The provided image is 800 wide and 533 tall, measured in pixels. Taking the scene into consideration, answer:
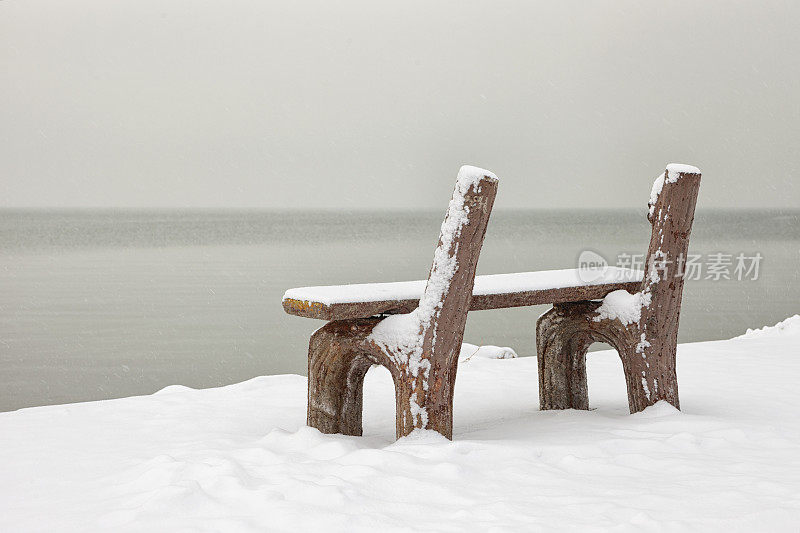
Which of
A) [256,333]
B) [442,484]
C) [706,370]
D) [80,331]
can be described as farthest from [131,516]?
[80,331]

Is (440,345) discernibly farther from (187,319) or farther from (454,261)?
(187,319)

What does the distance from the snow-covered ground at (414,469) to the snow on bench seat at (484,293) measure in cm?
61

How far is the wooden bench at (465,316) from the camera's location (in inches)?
150

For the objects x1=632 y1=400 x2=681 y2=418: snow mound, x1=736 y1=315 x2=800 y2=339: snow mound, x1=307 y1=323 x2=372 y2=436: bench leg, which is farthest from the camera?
x1=736 y1=315 x2=800 y2=339: snow mound

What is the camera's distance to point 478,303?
4.05m

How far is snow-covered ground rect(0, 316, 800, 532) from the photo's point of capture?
286 centimetres

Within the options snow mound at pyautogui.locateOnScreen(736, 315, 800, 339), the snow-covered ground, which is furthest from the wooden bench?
snow mound at pyautogui.locateOnScreen(736, 315, 800, 339)

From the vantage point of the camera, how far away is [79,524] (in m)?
2.92

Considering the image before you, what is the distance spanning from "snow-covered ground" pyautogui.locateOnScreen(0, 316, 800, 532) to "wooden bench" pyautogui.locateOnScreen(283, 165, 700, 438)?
172 mm

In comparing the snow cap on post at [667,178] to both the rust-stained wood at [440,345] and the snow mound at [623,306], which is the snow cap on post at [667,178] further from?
the rust-stained wood at [440,345]

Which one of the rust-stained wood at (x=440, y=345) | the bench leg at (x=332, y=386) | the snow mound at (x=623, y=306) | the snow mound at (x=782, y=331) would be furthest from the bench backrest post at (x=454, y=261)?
the snow mound at (x=782, y=331)

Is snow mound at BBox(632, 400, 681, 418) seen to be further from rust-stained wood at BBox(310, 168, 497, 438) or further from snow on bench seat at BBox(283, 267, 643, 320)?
rust-stained wood at BBox(310, 168, 497, 438)

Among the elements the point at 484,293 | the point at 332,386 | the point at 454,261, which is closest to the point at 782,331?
the point at 484,293

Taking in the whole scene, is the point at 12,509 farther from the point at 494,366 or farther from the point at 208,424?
the point at 494,366
